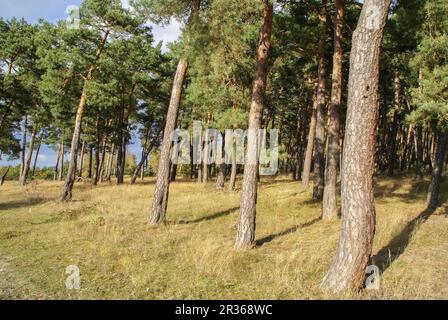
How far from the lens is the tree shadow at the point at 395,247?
803 centimetres

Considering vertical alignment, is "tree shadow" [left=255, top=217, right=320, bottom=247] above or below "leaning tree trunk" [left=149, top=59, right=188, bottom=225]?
below

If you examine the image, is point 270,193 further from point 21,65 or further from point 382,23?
point 21,65

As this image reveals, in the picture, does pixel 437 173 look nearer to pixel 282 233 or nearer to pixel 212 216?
pixel 282 233

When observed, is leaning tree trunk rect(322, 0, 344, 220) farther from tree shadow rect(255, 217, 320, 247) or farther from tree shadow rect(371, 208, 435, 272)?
tree shadow rect(371, 208, 435, 272)

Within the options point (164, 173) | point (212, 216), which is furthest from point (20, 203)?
point (212, 216)

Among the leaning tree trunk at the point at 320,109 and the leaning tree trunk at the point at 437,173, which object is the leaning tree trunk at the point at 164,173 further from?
the leaning tree trunk at the point at 437,173

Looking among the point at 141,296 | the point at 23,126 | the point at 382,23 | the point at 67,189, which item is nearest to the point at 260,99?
the point at 382,23

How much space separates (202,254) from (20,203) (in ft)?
47.2

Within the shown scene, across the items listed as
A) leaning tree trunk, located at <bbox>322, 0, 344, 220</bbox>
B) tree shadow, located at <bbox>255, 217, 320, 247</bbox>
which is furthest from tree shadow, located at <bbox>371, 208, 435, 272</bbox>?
tree shadow, located at <bbox>255, 217, 320, 247</bbox>

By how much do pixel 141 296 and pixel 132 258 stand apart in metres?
2.35

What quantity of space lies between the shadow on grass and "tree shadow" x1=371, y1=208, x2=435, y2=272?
15813mm

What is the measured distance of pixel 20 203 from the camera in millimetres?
19172

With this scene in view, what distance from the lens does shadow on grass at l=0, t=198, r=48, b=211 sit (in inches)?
693

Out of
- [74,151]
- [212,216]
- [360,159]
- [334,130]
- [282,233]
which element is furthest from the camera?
[74,151]
